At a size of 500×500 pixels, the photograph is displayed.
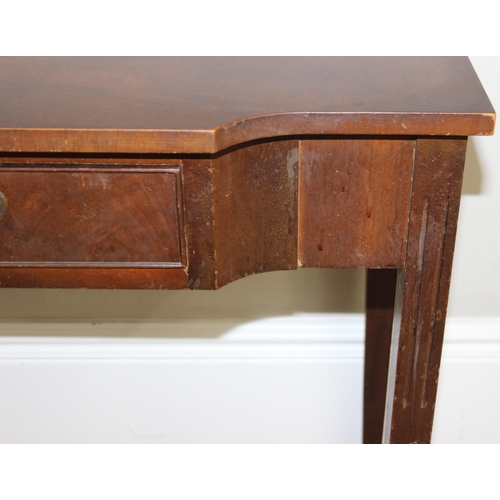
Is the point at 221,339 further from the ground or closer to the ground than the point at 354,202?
closer to the ground

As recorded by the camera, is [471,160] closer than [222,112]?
No

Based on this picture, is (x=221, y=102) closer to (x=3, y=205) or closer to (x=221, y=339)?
(x=3, y=205)

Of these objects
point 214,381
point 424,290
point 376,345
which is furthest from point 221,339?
point 424,290

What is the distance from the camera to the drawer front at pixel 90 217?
63 centimetres

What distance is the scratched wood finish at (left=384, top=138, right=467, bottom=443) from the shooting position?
2.16 ft

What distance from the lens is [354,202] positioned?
Answer: 2.24 ft

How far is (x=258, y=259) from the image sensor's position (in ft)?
2.28

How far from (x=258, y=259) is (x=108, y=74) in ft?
0.83

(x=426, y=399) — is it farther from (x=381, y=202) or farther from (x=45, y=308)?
(x=45, y=308)

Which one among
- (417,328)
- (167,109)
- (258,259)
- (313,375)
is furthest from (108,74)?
(313,375)

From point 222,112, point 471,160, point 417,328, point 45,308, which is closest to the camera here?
point 222,112

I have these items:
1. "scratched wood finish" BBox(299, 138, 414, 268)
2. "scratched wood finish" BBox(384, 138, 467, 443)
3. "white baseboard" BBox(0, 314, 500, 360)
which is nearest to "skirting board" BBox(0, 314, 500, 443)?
"white baseboard" BBox(0, 314, 500, 360)

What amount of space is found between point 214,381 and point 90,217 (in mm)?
532

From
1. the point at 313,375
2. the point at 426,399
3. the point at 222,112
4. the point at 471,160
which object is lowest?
the point at 313,375
